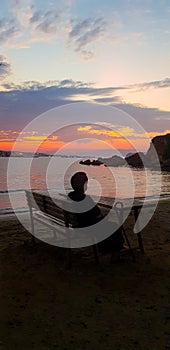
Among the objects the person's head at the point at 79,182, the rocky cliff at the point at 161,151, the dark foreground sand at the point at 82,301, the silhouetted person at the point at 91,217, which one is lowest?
the dark foreground sand at the point at 82,301

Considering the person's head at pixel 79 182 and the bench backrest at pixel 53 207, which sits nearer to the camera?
the bench backrest at pixel 53 207

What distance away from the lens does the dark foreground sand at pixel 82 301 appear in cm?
416

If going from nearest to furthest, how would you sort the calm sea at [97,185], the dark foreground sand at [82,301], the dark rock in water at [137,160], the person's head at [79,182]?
the dark foreground sand at [82,301]
the person's head at [79,182]
the calm sea at [97,185]
the dark rock in water at [137,160]

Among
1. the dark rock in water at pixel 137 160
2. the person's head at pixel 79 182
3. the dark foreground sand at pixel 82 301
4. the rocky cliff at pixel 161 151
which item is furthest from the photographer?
the dark rock in water at pixel 137 160

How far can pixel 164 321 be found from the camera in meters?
4.61

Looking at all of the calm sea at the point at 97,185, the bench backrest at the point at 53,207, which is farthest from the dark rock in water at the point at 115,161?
the bench backrest at the point at 53,207

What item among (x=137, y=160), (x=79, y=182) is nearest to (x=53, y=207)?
(x=79, y=182)

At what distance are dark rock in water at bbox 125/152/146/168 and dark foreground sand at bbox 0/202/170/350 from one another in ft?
451

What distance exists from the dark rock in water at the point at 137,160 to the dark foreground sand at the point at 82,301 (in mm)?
137422

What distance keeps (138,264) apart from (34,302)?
2555 millimetres

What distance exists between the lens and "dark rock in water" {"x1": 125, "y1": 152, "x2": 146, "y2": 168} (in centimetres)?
14535

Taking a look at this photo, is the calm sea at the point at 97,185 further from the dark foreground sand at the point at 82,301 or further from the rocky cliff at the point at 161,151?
the rocky cliff at the point at 161,151

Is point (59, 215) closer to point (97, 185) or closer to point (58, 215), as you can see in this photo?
point (58, 215)

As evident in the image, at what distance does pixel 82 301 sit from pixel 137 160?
147559 millimetres
